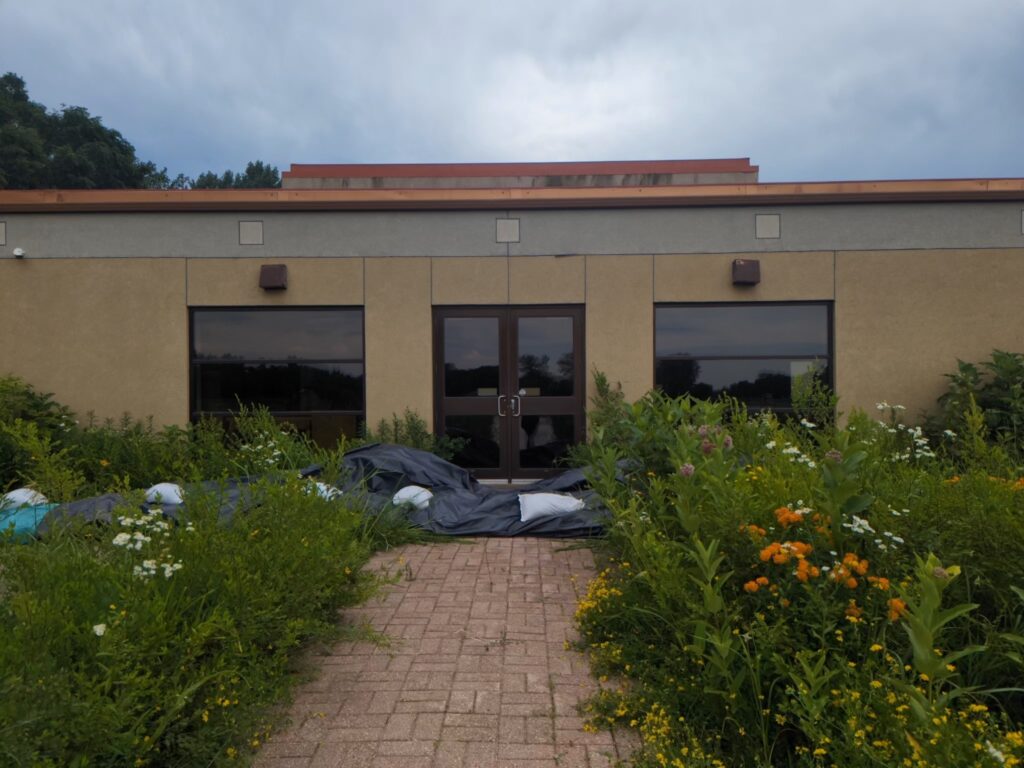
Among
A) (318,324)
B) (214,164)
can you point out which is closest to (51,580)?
(318,324)

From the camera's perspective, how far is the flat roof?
8555 millimetres

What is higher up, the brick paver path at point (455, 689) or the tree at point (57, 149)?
the tree at point (57, 149)

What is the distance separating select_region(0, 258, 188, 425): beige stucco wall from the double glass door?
3469 mm

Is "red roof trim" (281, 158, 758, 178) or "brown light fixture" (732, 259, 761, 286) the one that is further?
"red roof trim" (281, 158, 758, 178)

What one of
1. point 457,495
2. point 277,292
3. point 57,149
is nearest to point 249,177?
point 57,149

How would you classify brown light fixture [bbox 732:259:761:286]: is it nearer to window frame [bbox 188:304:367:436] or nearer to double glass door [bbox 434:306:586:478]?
double glass door [bbox 434:306:586:478]

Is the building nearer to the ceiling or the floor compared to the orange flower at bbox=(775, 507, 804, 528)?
nearer to the ceiling

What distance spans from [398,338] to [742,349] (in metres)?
4.48

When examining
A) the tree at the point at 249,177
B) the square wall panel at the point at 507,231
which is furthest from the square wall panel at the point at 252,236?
the tree at the point at 249,177

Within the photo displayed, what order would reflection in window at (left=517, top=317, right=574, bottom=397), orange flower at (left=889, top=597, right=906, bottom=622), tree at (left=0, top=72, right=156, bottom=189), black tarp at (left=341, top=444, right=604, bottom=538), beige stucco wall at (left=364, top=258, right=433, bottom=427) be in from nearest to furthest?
1. orange flower at (left=889, top=597, right=906, bottom=622)
2. black tarp at (left=341, top=444, right=604, bottom=538)
3. beige stucco wall at (left=364, top=258, right=433, bottom=427)
4. reflection in window at (left=517, top=317, right=574, bottom=397)
5. tree at (left=0, top=72, right=156, bottom=189)

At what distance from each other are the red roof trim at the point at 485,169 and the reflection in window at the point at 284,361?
278 inches

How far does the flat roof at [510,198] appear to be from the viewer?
8555 millimetres

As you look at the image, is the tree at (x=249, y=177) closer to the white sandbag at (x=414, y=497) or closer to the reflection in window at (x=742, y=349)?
the reflection in window at (x=742, y=349)

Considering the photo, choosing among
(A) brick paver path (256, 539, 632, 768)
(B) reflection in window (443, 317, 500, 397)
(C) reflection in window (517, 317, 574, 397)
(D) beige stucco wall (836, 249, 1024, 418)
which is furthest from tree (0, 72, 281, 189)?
(A) brick paver path (256, 539, 632, 768)
